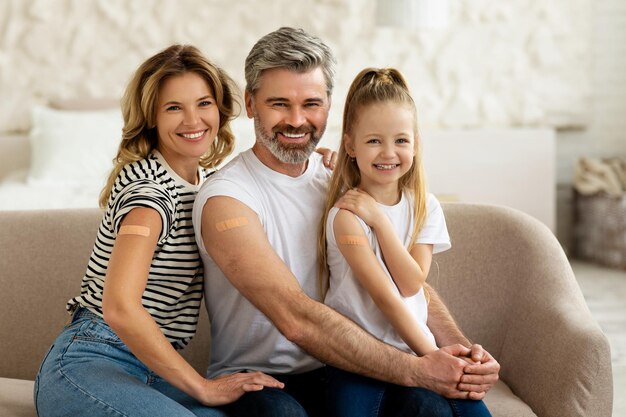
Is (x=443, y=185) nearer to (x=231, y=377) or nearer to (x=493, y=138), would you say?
(x=493, y=138)

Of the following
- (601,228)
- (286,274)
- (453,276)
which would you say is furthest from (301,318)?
(601,228)

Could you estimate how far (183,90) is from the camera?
197 cm

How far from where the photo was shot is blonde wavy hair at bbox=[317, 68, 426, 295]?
1.99 metres

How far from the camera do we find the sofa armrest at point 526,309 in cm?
191

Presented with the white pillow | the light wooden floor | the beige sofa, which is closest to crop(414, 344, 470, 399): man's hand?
the beige sofa

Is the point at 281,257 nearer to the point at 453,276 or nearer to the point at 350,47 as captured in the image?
the point at 453,276

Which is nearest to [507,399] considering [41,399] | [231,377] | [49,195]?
[231,377]

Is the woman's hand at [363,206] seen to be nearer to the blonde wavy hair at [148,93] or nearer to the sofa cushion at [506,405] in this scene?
the blonde wavy hair at [148,93]

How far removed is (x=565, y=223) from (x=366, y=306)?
4.01 m

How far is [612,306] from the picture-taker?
437 centimetres

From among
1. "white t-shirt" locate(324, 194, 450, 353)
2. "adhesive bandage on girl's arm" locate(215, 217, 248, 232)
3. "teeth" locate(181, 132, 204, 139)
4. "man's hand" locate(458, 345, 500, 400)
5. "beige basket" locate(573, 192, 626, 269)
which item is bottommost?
"beige basket" locate(573, 192, 626, 269)

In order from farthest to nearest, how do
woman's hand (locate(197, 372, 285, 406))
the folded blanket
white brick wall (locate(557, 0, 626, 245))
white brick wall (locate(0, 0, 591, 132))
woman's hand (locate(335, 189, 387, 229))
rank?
white brick wall (locate(557, 0, 626, 245))
the folded blanket
white brick wall (locate(0, 0, 591, 132))
woman's hand (locate(335, 189, 387, 229))
woman's hand (locate(197, 372, 285, 406))

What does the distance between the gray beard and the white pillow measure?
2.29 m

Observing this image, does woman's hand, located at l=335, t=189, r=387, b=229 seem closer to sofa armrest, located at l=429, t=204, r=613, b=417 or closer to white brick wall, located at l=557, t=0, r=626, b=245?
sofa armrest, located at l=429, t=204, r=613, b=417
